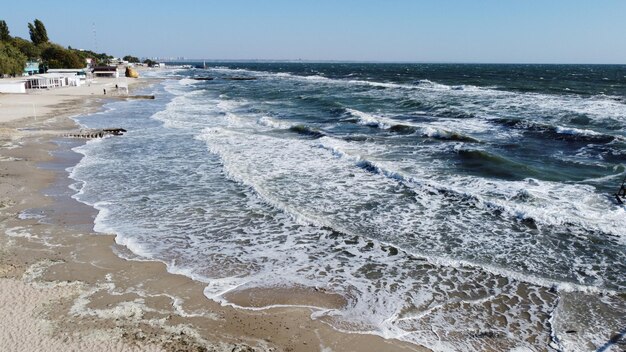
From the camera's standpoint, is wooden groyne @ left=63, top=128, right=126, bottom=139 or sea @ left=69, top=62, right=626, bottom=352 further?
wooden groyne @ left=63, top=128, right=126, bottom=139

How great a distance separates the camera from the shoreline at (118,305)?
7.64 meters

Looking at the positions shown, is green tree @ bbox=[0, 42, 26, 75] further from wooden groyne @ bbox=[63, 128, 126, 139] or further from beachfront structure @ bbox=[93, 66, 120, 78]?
wooden groyne @ bbox=[63, 128, 126, 139]

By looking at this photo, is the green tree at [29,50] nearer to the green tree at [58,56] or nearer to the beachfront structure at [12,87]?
the green tree at [58,56]

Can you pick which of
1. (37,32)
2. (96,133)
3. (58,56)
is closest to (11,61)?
(58,56)

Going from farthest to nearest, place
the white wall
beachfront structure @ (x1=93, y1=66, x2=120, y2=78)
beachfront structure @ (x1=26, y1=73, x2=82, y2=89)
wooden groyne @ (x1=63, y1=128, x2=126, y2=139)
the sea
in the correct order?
1. beachfront structure @ (x1=93, y1=66, x2=120, y2=78)
2. beachfront structure @ (x1=26, y1=73, x2=82, y2=89)
3. the white wall
4. wooden groyne @ (x1=63, y1=128, x2=126, y2=139)
5. the sea

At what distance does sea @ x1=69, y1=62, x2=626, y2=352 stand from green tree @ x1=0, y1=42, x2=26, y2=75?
43820mm

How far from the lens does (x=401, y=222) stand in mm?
13805

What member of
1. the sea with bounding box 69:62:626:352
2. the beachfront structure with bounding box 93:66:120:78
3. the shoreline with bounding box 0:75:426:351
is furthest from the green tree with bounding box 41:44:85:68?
the shoreline with bounding box 0:75:426:351

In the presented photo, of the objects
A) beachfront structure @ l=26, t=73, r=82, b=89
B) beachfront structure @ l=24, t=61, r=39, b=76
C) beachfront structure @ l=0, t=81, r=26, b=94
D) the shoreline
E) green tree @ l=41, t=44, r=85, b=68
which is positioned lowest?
the shoreline

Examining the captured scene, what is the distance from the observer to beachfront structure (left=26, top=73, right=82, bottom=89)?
58.6 meters

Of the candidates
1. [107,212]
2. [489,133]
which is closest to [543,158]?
[489,133]

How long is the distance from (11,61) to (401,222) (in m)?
67.8

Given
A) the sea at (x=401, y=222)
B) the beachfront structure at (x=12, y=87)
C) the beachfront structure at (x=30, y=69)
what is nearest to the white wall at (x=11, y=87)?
the beachfront structure at (x=12, y=87)

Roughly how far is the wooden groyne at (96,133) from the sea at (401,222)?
3.66 feet
